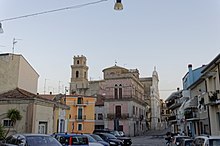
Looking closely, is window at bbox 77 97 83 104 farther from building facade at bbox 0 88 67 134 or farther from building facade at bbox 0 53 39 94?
building facade at bbox 0 88 67 134

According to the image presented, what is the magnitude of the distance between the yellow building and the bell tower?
2174 centimetres

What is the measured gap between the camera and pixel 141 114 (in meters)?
65.4

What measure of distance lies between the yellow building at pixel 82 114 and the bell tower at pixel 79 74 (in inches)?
856

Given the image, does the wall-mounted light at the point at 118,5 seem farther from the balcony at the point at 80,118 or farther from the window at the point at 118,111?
the window at the point at 118,111

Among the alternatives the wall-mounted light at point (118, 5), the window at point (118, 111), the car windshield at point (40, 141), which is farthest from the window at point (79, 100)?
the wall-mounted light at point (118, 5)

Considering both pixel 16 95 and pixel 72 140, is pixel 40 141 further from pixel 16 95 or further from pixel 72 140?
pixel 16 95

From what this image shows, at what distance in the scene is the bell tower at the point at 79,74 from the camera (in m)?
76.7

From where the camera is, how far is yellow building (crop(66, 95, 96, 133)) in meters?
52.8

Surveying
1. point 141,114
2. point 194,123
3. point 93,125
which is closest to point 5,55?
point 194,123

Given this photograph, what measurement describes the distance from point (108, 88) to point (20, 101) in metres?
39.0

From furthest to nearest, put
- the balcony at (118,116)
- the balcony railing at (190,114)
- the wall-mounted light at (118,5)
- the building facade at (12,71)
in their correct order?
1. the balcony at (118,116)
2. the balcony railing at (190,114)
3. the building facade at (12,71)
4. the wall-mounted light at (118,5)

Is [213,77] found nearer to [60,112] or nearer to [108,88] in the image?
[60,112]

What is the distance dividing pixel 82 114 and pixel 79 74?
26.5m

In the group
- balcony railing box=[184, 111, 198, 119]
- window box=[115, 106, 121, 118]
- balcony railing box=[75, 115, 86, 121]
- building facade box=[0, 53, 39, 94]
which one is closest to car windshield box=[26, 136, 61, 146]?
building facade box=[0, 53, 39, 94]
